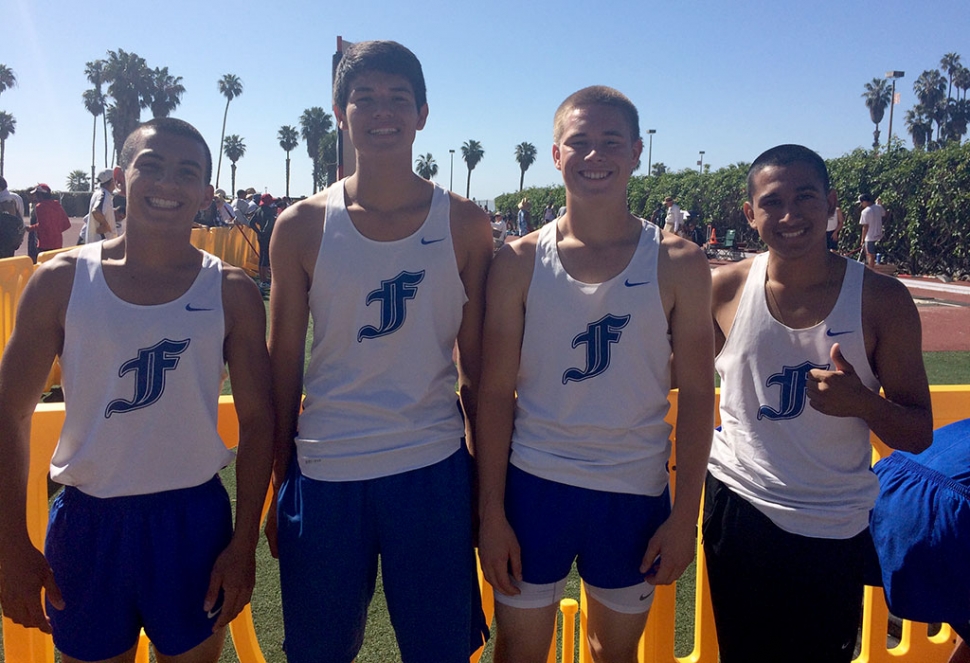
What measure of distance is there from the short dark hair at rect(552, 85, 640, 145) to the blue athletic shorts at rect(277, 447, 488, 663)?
1.15 m

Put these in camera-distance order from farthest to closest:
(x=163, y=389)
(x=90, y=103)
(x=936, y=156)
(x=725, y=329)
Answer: (x=90, y=103) → (x=936, y=156) → (x=725, y=329) → (x=163, y=389)

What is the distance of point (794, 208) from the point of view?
2318mm

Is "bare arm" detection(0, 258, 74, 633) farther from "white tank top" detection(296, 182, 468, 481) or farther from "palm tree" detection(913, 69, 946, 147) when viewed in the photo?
"palm tree" detection(913, 69, 946, 147)

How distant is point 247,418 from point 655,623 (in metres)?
1.79

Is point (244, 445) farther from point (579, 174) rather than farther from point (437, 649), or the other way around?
point (579, 174)

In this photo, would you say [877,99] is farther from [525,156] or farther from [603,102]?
[603,102]

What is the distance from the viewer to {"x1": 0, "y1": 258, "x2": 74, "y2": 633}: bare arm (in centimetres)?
201

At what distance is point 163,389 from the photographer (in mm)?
2029

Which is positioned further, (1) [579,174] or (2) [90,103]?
(2) [90,103]

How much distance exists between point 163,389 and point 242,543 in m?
0.50

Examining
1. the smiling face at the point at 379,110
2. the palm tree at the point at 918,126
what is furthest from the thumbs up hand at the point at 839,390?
the palm tree at the point at 918,126

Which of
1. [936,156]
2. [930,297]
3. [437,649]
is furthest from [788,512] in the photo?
[936,156]

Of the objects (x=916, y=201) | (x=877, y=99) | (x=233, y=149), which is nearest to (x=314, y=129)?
(x=233, y=149)

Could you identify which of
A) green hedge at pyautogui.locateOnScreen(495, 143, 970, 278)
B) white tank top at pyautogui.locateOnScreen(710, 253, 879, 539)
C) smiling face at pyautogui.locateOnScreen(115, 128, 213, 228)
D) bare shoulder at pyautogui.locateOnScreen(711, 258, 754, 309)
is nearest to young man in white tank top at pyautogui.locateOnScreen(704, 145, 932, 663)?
white tank top at pyautogui.locateOnScreen(710, 253, 879, 539)
